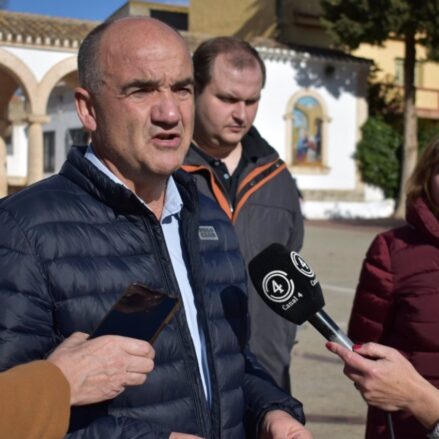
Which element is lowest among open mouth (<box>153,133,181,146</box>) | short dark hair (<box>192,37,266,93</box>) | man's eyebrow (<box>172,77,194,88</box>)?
open mouth (<box>153,133,181,146</box>)

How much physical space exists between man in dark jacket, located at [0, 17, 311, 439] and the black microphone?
158 mm

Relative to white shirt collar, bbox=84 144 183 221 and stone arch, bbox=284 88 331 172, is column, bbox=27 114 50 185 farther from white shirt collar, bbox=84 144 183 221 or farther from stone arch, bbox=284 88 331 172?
white shirt collar, bbox=84 144 183 221

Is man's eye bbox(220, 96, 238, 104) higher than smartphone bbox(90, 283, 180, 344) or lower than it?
higher

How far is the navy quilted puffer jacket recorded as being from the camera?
5.99 ft

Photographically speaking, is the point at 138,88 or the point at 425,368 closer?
the point at 138,88

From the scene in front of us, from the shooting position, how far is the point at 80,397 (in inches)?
64.8

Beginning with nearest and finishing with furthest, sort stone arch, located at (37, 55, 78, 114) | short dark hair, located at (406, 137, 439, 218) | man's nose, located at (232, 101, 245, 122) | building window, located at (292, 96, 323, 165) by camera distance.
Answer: short dark hair, located at (406, 137, 439, 218)
man's nose, located at (232, 101, 245, 122)
stone arch, located at (37, 55, 78, 114)
building window, located at (292, 96, 323, 165)

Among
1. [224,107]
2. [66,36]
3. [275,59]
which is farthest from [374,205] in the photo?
[224,107]

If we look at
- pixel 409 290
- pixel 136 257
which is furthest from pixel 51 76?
pixel 136 257

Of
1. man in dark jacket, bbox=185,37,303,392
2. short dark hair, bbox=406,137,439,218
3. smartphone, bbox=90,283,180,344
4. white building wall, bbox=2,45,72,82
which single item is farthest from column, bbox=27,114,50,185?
smartphone, bbox=90,283,180,344

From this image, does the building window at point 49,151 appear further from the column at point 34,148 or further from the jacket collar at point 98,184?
the jacket collar at point 98,184

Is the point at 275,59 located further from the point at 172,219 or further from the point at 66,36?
the point at 172,219

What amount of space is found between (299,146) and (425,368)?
2475cm

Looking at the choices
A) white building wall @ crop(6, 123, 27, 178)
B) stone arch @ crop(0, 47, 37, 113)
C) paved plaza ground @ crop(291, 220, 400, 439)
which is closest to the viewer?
paved plaza ground @ crop(291, 220, 400, 439)
